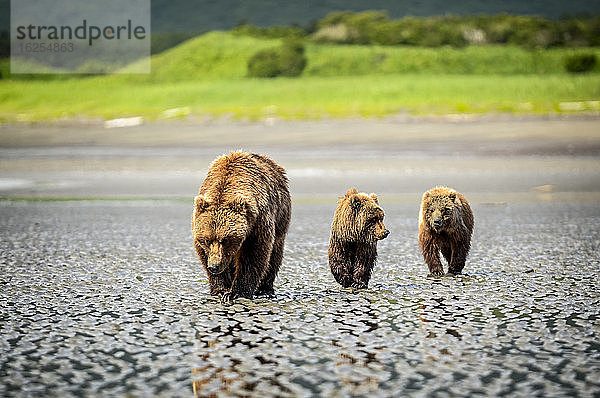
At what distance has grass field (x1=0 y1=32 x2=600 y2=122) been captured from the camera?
37125mm

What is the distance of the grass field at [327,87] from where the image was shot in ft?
122

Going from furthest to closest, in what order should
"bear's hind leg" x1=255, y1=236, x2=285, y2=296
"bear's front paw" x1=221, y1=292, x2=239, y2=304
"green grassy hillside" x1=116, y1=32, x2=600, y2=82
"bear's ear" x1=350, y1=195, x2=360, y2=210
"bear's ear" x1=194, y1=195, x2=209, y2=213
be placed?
"green grassy hillside" x1=116, y1=32, x2=600, y2=82 → "bear's ear" x1=350, y1=195, x2=360, y2=210 → "bear's hind leg" x1=255, y1=236, x2=285, y2=296 → "bear's front paw" x1=221, y1=292, x2=239, y2=304 → "bear's ear" x1=194, y1=195, x2=209, y2=213

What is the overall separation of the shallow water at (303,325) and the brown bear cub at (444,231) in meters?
0.22

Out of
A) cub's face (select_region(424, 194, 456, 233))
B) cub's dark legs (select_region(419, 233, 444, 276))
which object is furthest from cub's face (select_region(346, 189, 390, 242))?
cub's dark legs (select_region(419, 233, 444, 276))

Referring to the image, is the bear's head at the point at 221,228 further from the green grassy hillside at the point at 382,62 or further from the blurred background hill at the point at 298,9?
the blurred background hill at the point at 298,9

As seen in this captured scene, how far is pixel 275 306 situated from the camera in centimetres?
770

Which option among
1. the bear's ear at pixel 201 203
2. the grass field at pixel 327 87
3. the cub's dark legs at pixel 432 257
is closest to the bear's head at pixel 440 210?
the cub's dark legs at pixel 432 257

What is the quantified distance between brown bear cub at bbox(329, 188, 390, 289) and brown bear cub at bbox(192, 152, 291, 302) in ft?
1.67

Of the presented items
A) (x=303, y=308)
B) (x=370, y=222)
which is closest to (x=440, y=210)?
(x=370, y=222)

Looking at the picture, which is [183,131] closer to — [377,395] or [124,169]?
[124,169]

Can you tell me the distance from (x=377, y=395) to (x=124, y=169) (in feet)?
60.7

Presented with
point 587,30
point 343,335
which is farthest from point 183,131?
point 587,30

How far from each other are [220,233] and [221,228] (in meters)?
0.04

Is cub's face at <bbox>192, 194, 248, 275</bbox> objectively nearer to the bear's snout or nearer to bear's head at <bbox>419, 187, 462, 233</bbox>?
the bear's snout
